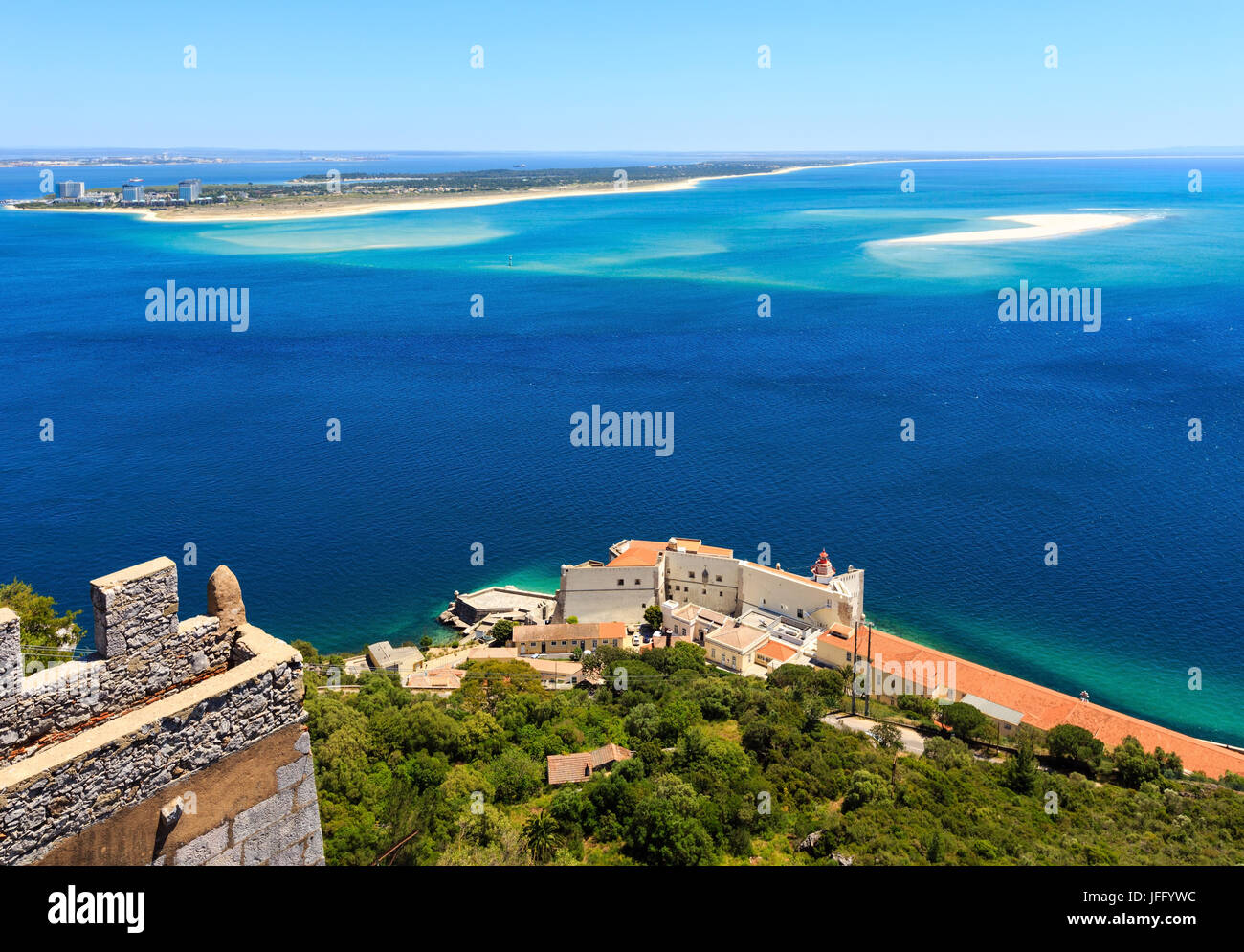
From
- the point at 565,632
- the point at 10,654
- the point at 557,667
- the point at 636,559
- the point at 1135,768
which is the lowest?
the point at 1135,768

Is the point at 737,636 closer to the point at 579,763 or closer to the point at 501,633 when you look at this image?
the point at 501,633

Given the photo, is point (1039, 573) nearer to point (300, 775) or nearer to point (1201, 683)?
point (1201, 683)

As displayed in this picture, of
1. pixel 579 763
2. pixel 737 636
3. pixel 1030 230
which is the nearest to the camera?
pixel 579 763

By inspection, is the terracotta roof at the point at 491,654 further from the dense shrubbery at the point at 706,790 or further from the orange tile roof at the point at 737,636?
the orange tile roof at the point at 737,636

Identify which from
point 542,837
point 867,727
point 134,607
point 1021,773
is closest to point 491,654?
point 867,727

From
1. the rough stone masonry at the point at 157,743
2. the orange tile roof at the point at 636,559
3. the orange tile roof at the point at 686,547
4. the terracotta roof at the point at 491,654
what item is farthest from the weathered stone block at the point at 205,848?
the orange tile roof at the point at 686,547
